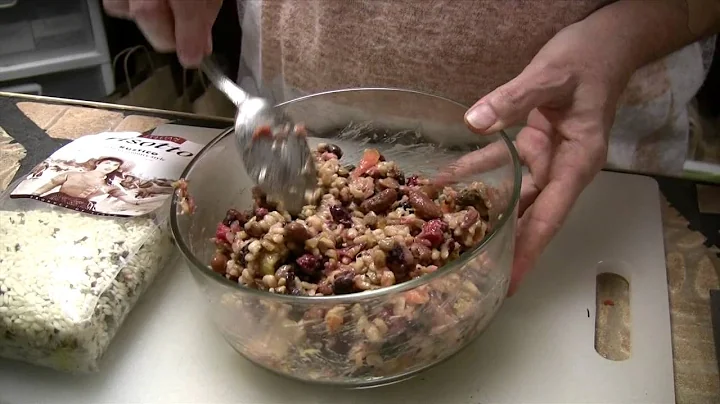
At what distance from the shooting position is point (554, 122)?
90 centimetres

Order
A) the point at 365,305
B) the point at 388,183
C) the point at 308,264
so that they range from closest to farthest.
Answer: the point at 365,305 → the point at 308,264 → the point at 388,183

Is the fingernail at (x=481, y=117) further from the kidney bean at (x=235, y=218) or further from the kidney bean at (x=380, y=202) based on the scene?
the kidney bean at (x=235, y=218)

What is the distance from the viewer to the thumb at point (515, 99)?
31.4 inches

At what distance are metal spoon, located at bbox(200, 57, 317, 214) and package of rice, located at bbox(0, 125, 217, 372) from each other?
0.15 metres

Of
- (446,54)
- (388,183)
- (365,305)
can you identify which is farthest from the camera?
(446,54)

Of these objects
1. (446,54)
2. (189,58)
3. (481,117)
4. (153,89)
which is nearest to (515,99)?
(481,117)

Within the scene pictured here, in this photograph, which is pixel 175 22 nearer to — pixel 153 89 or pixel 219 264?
pixel 219 264

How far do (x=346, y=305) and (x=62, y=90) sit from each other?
1.30 metres

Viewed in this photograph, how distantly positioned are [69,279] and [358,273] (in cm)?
32

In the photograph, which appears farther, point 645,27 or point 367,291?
point 645,27

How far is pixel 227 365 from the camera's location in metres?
0.79

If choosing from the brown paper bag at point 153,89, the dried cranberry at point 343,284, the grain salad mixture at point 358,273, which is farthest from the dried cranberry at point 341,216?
the brown paper bag at point 153,89

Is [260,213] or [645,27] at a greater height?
[645,27]

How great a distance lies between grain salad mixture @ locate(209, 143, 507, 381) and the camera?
2.17 ft
